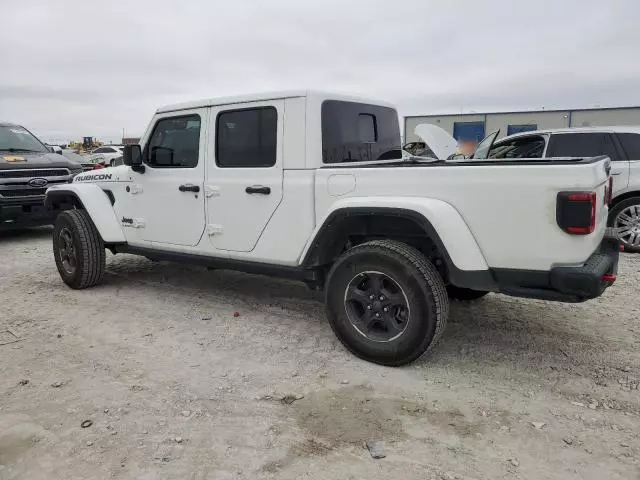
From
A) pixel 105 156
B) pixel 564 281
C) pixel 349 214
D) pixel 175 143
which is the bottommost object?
pixel 564 281

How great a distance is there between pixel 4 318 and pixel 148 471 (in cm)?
298

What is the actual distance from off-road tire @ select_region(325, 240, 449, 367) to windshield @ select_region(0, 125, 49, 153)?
757 centimetres

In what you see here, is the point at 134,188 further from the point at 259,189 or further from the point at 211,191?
the point at 259,189

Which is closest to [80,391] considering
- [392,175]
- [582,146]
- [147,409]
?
[147,409]

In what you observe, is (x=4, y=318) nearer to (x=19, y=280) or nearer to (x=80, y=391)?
(x=19, y=280)

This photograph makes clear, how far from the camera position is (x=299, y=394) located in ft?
10.3

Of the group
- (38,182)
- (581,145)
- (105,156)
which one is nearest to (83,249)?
(38,182)

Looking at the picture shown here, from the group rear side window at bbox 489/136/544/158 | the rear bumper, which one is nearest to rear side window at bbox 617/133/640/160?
rear side window at bbox 489/136/544/158

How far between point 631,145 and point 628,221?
103 cm

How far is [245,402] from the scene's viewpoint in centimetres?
303

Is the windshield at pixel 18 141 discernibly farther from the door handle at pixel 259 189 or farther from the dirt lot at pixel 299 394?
the door handle at pixel 259 189

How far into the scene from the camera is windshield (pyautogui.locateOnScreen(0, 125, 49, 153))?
870 centimetres

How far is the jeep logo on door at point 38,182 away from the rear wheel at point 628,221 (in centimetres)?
856

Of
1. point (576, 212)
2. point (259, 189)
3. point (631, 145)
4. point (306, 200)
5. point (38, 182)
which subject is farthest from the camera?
point (38, 182)
